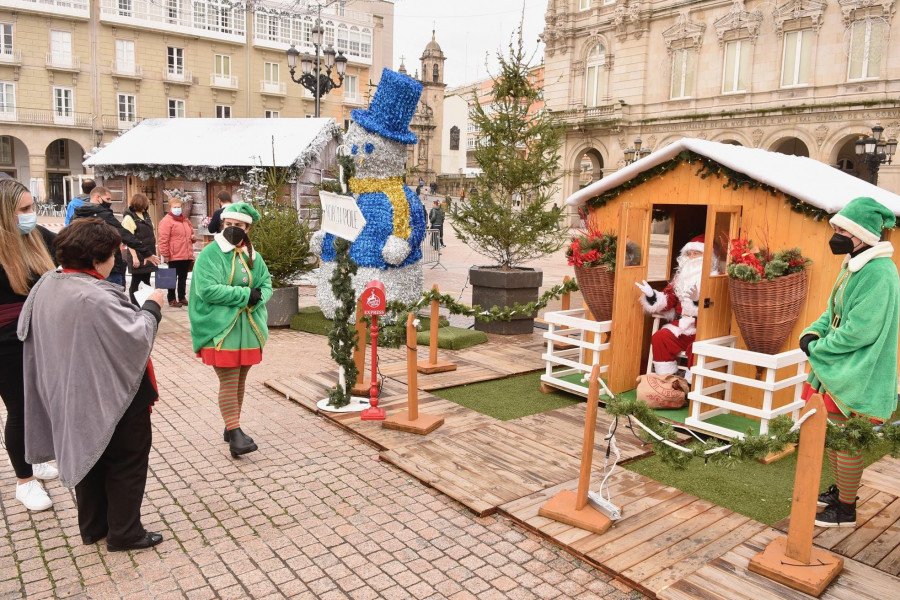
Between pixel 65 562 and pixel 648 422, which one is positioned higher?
pixel 648 422

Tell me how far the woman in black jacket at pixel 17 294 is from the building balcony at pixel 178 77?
3681 cm

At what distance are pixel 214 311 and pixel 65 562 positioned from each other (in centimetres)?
185

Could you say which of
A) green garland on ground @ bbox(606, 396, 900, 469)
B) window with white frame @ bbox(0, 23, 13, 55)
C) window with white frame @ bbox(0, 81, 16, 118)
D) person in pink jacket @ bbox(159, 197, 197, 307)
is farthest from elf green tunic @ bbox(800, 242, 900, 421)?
window with white frame @ bbox(0, 23, 13, 55)

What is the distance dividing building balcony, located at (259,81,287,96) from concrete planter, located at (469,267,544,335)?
33.9m

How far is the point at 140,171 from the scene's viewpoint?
1530cm

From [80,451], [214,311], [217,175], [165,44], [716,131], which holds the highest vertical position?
[165,44]

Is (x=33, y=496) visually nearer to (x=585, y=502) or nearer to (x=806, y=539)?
(x=585, y=502)

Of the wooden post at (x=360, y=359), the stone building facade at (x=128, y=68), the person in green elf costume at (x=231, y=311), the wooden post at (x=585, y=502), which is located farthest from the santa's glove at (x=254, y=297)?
the stone building facade at (x=128, y=68)

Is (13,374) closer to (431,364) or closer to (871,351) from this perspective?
(431,364)

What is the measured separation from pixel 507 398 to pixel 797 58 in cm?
2559

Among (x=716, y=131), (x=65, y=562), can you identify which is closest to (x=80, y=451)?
(x=65, y=562)

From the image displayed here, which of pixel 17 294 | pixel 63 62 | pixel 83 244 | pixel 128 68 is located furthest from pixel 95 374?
pixel 128 68

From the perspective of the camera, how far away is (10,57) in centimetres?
3300

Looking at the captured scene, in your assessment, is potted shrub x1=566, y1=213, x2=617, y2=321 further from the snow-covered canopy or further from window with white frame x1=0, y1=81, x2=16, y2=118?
window with white frame x1=0, y1=81, x2=16, y2=118
